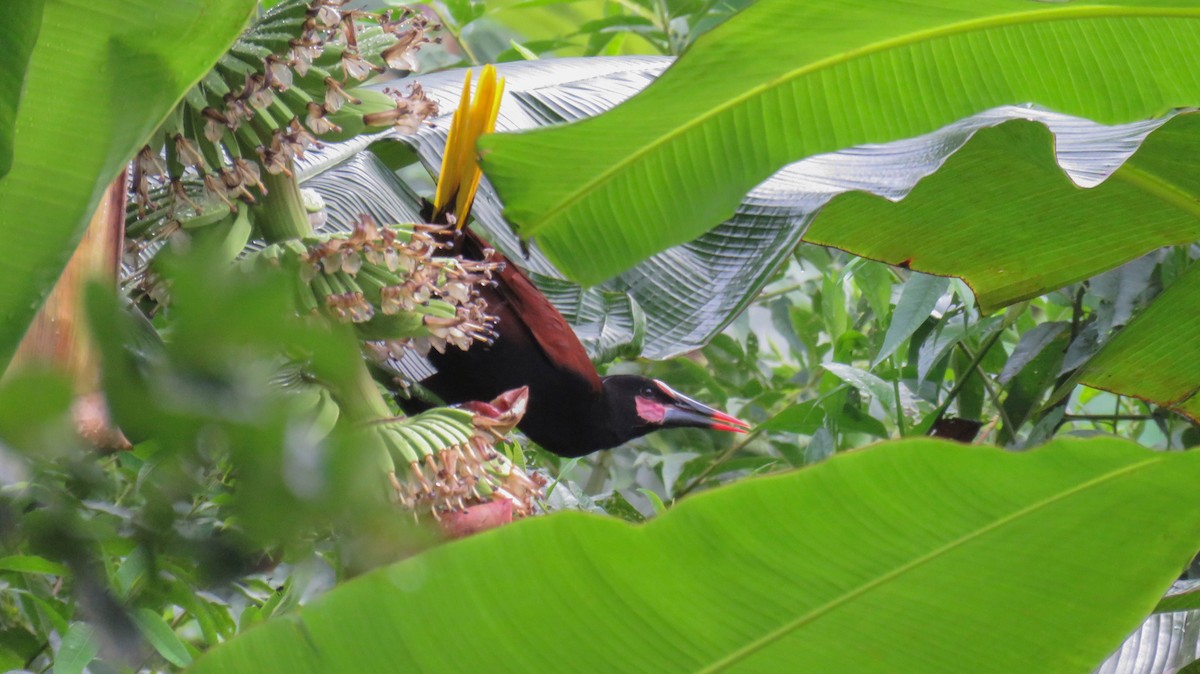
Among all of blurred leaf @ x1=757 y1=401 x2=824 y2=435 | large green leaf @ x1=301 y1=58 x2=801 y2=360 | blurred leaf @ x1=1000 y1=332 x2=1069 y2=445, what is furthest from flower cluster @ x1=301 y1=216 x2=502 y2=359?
blurred leaf @ x1=1000 y1=332 x2=1069 y2=445

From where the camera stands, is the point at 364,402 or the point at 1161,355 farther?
the point at 1161,355

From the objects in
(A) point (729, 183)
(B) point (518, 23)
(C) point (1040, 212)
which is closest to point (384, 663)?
(A) point (729, 183)

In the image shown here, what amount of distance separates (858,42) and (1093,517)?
42 cm

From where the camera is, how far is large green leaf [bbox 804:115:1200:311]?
1.00m

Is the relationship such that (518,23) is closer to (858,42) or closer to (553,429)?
(553,429)

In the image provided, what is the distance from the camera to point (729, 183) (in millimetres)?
819

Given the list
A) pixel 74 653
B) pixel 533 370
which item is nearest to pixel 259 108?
pixel 74 653

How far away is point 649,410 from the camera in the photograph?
5.59ft

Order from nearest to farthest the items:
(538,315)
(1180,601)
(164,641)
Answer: (164,641), (1180,601), (538,315)

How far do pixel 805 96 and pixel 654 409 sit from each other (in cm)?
93

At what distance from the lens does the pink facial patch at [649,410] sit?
170 cm

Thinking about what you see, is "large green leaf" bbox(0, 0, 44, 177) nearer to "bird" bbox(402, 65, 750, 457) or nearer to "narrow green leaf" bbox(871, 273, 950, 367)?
"bird" bbox(402, 65, 750, 457)

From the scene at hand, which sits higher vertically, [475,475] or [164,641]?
[475,475]

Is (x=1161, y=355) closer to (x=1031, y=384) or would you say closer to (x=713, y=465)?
(x=1031, y=384)
